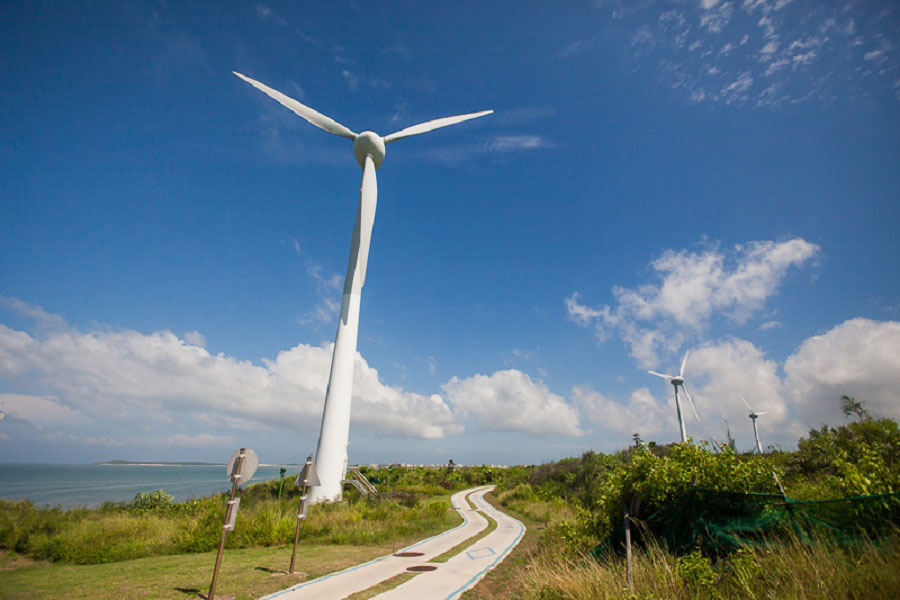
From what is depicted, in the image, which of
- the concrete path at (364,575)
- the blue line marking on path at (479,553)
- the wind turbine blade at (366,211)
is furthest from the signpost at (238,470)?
the wind turbine blade at (366,211)

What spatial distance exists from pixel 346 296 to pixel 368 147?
10.9 metres

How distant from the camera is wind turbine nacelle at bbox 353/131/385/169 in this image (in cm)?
3016

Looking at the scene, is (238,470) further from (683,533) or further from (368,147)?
(368,147)

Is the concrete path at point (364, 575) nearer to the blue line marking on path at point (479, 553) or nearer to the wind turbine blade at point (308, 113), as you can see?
the blue line marking on path at point (479, 553)

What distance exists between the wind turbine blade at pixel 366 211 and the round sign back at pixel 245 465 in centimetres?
1992

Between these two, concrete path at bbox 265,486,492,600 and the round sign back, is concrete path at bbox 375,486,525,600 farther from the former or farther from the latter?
the round sign back

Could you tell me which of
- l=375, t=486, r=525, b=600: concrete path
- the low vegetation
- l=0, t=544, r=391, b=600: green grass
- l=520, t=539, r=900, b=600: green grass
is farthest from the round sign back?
l=520, t=539, r=900, b=600: green grass

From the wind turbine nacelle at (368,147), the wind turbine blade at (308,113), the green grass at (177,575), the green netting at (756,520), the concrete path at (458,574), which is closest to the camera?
the green netting at (756,520)

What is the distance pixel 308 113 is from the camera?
2962cm

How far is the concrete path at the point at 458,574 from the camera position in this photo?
962 centimetres

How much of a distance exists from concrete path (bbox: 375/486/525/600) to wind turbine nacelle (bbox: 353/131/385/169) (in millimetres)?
25063

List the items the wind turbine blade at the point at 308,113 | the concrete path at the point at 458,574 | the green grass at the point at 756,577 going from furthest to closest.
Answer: the wind turbine blade at the point at 308,113 < the concrete path at the point at 458,574 < the green grass at the point at 756,577

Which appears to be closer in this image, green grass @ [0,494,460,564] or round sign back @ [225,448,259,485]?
round sign back @ [225,448,259,485]

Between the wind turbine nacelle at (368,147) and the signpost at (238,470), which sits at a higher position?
the wind turbine nacelle at (368,147)
